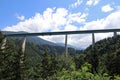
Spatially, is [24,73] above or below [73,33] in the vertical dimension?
below

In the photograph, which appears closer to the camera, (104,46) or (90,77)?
(90,77)

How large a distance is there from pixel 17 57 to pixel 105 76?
41.1m

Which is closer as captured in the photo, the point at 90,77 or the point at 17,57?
the point at 90,77

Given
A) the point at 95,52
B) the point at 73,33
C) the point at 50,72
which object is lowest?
the point at 50,72

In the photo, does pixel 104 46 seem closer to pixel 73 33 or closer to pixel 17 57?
pixel 73 33

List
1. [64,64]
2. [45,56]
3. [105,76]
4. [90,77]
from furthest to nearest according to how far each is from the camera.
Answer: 1. [64,64]
2. [45,56]
3. [105,76]
4. [90,77]

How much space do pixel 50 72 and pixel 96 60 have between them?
33.5 feet

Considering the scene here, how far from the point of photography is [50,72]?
214 feet

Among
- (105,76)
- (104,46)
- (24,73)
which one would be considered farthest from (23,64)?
(104,46)

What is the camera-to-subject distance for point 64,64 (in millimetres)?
80438

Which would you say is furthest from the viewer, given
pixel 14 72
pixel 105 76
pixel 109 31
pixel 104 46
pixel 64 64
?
pixel 104 46

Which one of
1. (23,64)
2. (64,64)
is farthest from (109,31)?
(23,64)

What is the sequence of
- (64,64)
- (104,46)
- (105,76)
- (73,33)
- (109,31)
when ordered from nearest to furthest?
(105,76) < (64,64) < (109,31) < (73,33) < (104,46)

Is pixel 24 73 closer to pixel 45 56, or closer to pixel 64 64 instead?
pixel 45 56
